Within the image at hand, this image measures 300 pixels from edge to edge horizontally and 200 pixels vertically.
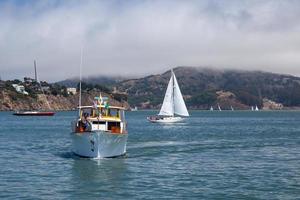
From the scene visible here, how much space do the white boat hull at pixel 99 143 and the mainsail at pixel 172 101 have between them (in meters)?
95.9

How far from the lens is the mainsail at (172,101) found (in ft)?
489

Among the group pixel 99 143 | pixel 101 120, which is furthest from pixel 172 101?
pixel 99 143

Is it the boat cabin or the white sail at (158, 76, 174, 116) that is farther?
the white sail at (158, 76, 174, 116)

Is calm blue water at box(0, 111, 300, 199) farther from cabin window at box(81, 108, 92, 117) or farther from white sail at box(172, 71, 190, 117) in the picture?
white sail at box(172, 71, 190, 117)

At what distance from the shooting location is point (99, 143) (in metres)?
48.2

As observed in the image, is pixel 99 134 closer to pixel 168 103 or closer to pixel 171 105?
pixel 168 103

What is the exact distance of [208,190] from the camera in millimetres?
35406

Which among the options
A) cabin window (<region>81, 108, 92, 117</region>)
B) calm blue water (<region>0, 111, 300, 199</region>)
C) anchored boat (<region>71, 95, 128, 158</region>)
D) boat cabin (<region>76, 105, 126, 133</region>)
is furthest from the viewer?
cabin window (<region>81, 108, 92, 117</region>)

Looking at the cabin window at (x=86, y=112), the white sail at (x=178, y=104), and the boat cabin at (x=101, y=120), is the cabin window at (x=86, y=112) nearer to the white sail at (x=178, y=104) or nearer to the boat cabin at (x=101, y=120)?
the boat cabin at (x=101, y=120)

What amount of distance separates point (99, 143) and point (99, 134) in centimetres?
127

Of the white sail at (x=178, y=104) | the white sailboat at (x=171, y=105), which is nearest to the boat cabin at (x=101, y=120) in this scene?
the white sailboat at (x=171, y=105)

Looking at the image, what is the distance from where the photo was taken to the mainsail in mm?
149000

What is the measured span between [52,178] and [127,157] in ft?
46.4

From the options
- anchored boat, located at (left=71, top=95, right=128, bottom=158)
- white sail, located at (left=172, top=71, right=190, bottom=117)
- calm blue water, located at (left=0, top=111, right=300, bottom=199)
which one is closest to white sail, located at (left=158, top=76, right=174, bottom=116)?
white sail, located at (left=172, top=71, right=190, bottom=117)
